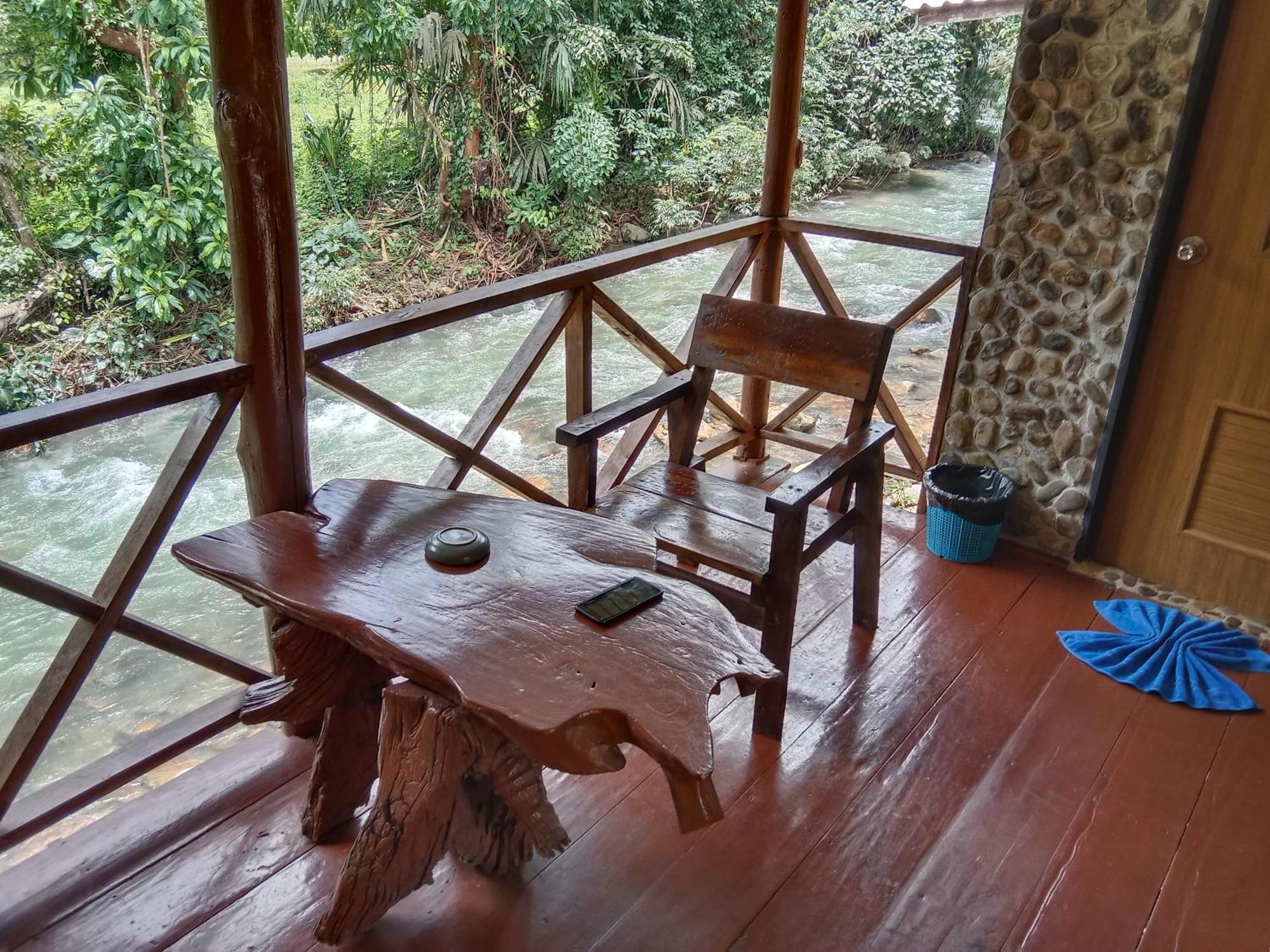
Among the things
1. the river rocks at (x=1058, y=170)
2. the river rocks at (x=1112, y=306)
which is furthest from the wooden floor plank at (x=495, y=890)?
the river rocks at (x=1058, y=170)

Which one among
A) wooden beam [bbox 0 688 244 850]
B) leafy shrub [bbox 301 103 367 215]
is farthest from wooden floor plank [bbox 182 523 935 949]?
leafy shrub [bbox 301 103 367 215]

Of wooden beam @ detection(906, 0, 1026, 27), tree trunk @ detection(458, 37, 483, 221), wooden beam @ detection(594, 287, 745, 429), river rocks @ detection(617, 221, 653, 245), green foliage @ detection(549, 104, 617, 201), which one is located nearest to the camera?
wooden beam @ detection(594, 287, 745, 429)

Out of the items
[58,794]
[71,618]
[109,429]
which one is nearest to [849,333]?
[58,794]

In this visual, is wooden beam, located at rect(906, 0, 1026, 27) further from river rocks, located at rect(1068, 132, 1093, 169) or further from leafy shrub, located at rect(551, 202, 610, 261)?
leafy shrub, located at rect(551, 202, 610, 261)

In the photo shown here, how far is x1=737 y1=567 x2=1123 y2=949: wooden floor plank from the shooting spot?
1.87m

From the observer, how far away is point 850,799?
7.13 ft

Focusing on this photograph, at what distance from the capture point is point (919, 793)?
2199mm

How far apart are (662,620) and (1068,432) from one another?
6.44 ft

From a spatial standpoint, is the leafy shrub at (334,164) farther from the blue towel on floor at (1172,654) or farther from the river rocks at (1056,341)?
the blue towel on floor at (1172,654)

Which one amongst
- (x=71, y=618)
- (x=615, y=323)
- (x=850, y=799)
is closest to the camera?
(x=850, y=799)

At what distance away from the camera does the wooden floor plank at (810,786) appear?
6.09 ft

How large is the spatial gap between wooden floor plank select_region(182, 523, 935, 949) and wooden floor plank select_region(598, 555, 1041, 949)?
64 mm

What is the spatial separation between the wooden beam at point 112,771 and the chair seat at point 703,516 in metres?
1.02

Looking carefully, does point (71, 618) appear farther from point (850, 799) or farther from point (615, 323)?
point (850, 799)
